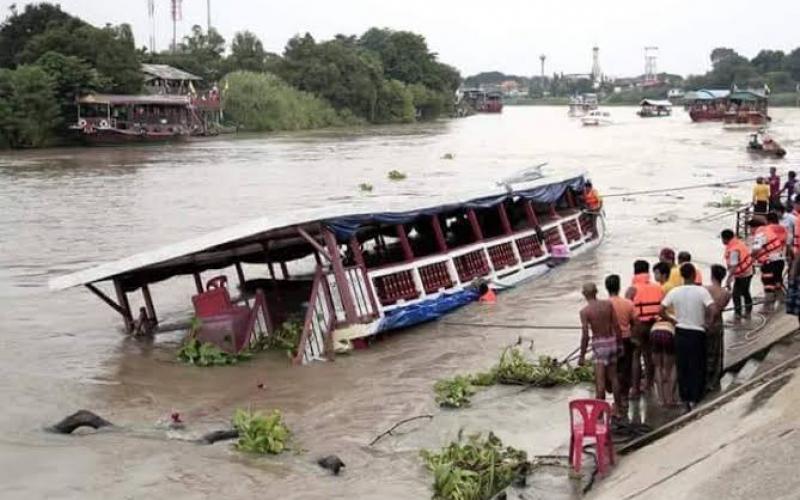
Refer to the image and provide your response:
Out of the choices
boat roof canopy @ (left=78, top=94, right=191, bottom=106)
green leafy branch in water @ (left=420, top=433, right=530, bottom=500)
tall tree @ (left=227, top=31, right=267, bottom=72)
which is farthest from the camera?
tall tree @ (left=227, top=31, right=267, bottom=72)

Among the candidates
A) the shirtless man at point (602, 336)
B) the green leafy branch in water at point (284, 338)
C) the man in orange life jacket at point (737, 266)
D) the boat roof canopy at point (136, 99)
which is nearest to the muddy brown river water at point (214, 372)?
the green leafy branch in water at point (284, 338)

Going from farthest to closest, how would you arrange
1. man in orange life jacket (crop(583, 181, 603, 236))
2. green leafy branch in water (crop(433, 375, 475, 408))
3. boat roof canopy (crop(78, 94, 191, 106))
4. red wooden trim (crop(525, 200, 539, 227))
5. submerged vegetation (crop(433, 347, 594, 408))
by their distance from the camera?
boat roof canopy (crop(78, 94, 191, 106))
man in orange life jacket (crop(583, 181, 603, 236))
red wooden trim (crop(525, 200, 539, 227))
submerged vegetation (crop(433, 347, 594, 408))
green leafy branch in water (crop(433, 375, 475, 408))

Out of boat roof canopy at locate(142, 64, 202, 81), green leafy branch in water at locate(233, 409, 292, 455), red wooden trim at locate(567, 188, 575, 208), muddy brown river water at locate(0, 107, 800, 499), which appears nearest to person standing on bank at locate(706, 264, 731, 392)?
muddy brown river water at locate(0, 107, 800, 499)

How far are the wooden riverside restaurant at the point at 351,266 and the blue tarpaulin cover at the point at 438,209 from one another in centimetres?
2

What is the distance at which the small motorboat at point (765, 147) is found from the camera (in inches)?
1806

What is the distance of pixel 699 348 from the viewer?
8062 millimetres

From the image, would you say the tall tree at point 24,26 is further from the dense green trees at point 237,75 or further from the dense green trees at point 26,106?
the dense green trees at point 26,106

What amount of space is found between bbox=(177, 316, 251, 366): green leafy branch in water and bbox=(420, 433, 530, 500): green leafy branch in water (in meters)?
4.75

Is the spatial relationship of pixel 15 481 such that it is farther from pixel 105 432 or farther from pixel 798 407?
pixel 798 407

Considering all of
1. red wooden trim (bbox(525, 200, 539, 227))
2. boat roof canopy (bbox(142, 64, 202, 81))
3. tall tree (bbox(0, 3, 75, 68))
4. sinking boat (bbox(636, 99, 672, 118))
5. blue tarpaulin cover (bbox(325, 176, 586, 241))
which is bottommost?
red wooden trim (bbox(525, 200, 539, 227))

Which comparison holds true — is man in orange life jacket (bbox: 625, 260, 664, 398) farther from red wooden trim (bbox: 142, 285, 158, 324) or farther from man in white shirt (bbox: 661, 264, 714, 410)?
red wooden trim (bbox: 142, 285, 158, 324)

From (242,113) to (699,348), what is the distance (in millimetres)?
71516

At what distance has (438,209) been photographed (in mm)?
14828

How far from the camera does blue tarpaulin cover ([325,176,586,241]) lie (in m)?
12.8
